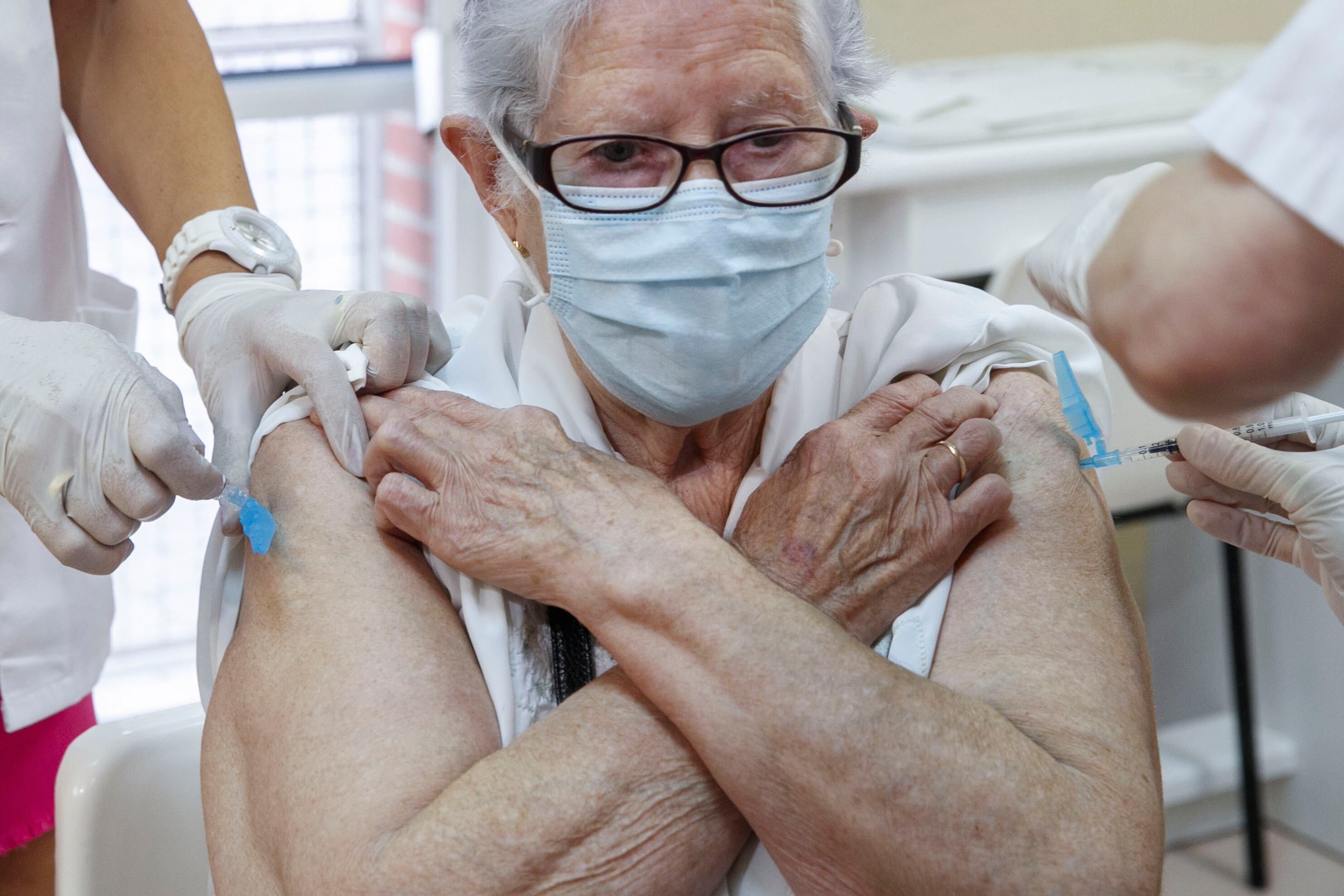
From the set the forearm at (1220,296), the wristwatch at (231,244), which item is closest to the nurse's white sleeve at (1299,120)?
the forearm at (1220,296)

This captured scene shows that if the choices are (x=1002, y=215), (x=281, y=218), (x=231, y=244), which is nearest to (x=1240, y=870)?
(x=1002, y=215)

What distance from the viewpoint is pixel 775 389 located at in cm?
147

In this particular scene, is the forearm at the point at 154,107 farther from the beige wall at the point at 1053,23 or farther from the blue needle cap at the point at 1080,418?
the beige wall at the point at 1053,23

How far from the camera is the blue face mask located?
4.08 ft

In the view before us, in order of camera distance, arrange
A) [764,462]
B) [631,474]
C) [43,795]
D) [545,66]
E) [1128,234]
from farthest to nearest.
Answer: [43,795]
[764,462]
[545,66]
[631,474]
[1128,234]

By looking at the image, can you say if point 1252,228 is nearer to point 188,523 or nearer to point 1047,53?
point 1047,53

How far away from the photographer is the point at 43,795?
1.59 m

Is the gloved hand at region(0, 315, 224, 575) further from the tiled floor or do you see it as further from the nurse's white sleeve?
the tiled floor

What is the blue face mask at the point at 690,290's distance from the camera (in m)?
1.24

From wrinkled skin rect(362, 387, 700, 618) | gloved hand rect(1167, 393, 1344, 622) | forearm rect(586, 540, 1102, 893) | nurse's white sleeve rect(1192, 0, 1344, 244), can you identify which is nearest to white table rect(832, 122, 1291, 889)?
gloved hand rect(1167, 393, 1344, 622)

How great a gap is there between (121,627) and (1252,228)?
144 inches

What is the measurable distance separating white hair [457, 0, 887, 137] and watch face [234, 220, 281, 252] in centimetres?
36

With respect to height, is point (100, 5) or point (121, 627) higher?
point (100, 5)

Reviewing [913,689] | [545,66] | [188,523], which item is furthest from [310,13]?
[913,689]
